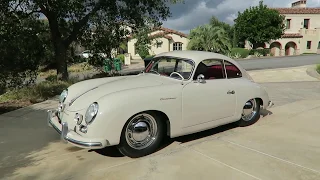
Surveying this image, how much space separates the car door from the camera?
3.90 metres

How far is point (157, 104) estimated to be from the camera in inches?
140

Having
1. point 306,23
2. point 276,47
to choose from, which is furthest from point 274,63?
point 306,23

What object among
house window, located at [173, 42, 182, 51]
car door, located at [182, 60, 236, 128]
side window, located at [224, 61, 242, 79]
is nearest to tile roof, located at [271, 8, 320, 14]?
house window, located at [173, 42, 182, 51]

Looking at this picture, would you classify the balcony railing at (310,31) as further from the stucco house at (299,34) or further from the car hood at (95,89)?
the car hood at (95,89)

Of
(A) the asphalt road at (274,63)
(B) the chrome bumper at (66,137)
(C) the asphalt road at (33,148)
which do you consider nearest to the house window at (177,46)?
(A) the asphalt road at (274,63)

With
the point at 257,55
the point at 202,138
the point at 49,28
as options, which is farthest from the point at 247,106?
the point at 257,55

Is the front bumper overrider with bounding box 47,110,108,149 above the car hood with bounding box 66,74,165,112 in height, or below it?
below

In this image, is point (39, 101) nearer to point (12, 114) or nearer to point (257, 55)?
point (12, 114)

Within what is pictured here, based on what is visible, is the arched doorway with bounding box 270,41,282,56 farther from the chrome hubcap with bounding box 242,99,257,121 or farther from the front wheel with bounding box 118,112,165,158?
the front wheel with bounding box 118,112,165,158

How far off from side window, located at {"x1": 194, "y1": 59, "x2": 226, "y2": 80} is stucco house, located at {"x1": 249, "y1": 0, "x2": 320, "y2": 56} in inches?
1578

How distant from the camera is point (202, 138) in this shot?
4.37m

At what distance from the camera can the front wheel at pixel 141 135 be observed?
348cm

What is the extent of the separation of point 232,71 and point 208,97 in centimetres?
94

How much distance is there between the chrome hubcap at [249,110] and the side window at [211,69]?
2.78ft
